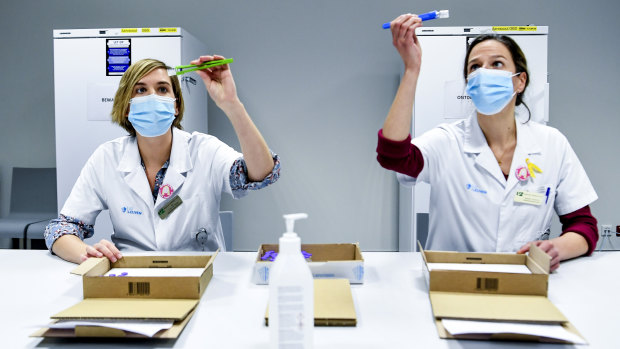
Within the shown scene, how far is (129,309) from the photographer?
0.83m

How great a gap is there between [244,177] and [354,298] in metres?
0.66

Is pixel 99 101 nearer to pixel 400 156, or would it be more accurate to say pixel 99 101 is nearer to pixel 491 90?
pixel 400 156

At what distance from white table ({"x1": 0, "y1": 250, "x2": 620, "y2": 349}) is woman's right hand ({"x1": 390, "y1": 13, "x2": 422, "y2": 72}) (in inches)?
22.0

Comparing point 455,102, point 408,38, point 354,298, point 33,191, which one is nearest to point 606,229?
point 455,102

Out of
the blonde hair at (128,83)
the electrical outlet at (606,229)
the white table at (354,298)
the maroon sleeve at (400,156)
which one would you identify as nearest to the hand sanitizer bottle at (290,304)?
the white table at (354,298)

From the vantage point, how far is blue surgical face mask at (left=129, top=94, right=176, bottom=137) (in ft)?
5.02

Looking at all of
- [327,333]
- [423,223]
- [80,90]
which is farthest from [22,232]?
[327,333]

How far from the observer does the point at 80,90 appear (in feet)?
8.59

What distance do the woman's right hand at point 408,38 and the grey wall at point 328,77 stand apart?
1.87 m

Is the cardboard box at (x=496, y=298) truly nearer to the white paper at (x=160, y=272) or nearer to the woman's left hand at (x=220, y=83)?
the white paper at (x=160, y=272)

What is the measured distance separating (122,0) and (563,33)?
3.04 metres

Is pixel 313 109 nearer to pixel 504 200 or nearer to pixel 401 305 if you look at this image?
pixel 504 200

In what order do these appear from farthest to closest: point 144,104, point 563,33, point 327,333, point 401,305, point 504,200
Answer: point 563,33 → point 144,104 → point 504,200 → point 401,305 → point 327,333

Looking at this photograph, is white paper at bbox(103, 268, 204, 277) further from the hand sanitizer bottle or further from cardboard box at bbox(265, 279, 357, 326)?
the hand sanitizer bottle
